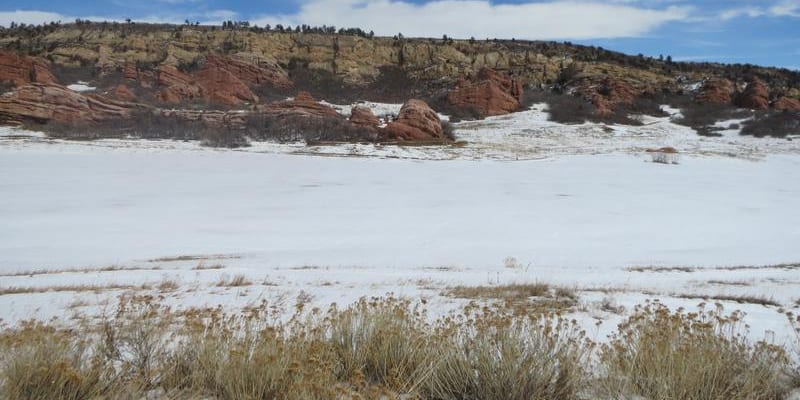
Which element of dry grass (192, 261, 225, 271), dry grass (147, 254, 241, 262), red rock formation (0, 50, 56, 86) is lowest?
dry grass (147, 254, 241, 262)

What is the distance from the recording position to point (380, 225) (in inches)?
574

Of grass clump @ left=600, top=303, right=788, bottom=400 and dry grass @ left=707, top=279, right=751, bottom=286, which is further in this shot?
dry grass @ left=707, top=279, right=751, bottom=286

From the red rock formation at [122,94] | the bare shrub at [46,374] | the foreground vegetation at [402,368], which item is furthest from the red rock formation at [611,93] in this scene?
the bare shrub at [46,374]

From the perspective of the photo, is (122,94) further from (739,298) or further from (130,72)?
(739,298)

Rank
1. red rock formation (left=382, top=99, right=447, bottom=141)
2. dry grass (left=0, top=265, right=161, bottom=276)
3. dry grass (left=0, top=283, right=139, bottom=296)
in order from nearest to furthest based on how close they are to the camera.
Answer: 1. dry grass (left=0, top=283, right=139, bottom=296)
2. dry grass (left=0, top=265, right=161, bottom=276)
3. red rock formation (left=382, top=99, right=447, bottom=141)

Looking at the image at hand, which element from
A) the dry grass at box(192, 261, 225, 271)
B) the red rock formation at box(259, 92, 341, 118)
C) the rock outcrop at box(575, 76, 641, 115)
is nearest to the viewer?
the dry grass at box(192, 261, 225, 271)

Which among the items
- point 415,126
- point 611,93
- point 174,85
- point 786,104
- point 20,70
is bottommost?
point 415,126

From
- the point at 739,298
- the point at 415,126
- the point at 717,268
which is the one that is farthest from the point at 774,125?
the point at 739,298

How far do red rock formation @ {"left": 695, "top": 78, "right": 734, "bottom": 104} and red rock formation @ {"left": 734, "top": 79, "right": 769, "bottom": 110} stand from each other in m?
1.92

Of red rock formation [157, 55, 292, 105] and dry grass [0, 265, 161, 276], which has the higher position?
red rock formation [157, 55, 292, 105]

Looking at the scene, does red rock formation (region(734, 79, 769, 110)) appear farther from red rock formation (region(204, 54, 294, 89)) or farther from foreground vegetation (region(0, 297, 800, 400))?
foreground vegetation (region(0, 297, 800, 400))

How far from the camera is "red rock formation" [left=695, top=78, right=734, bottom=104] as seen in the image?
53531 millimetres

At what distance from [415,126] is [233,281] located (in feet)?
92.6

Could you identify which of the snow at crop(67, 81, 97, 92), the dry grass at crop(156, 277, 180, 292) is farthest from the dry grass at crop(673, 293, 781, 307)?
the snow at crop(67, 81, 97, 92)
